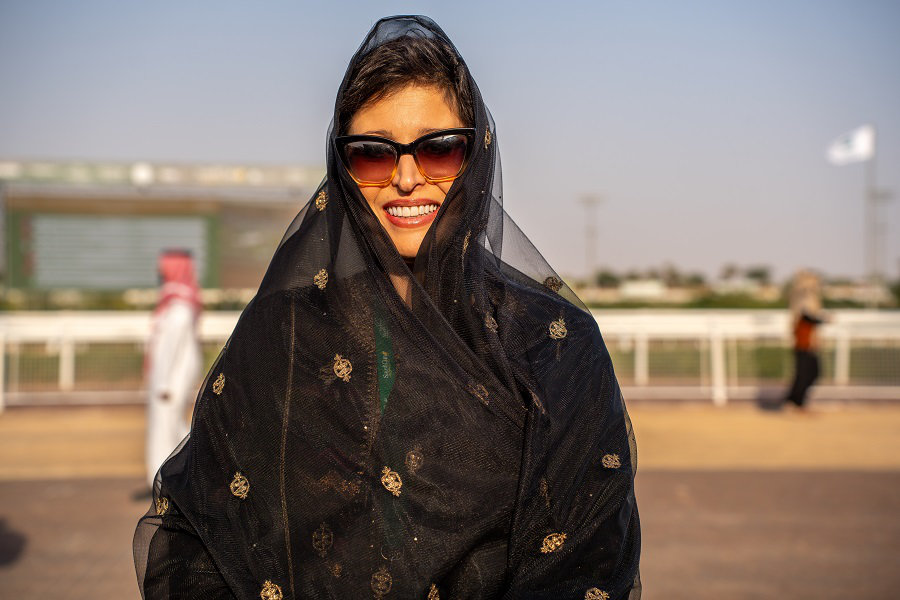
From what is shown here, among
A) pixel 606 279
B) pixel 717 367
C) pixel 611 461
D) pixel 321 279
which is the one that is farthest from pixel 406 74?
pixel 606 279

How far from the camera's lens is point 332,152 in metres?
2.02

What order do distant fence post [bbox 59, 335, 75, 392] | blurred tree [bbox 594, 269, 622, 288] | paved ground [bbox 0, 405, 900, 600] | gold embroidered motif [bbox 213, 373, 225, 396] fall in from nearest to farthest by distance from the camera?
gold embroidered motif [bbox 213, 373, 225, 396] → paved ground [bbox 0, 405, 900, 600] → distant fence post [bbox 59, 335, 75, 392] → blurred tree [bbox 594, 269, 622, 288]

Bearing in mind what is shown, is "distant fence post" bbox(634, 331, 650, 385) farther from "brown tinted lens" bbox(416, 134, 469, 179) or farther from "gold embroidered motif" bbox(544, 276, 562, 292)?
"brown tinted lens" bbox(416, 134, 469, 179)

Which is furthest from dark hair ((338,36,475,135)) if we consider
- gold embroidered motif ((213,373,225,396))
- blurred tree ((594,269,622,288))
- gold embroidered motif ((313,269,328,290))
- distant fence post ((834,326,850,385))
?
blurred tree ((594,269,622,288))

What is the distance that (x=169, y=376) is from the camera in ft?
22.0

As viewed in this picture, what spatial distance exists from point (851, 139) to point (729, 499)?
12521mm

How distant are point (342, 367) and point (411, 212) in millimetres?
369

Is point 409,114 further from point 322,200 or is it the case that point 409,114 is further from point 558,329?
point 558,329

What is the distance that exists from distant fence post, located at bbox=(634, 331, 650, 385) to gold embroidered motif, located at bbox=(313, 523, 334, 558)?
462 inches

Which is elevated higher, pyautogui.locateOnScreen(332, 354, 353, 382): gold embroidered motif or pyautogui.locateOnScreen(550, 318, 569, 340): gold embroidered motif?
pyautogui.locateOnScreen(550, 318, 569, 340): gold embroidered motif

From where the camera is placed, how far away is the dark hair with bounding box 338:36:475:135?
1.94 metres

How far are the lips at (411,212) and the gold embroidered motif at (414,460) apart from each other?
0.48 meters

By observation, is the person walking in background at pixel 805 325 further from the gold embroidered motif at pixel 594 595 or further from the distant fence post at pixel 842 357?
the gold embroidered motif at pixel 594 595

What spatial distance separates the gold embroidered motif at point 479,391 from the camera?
173 centimetres
